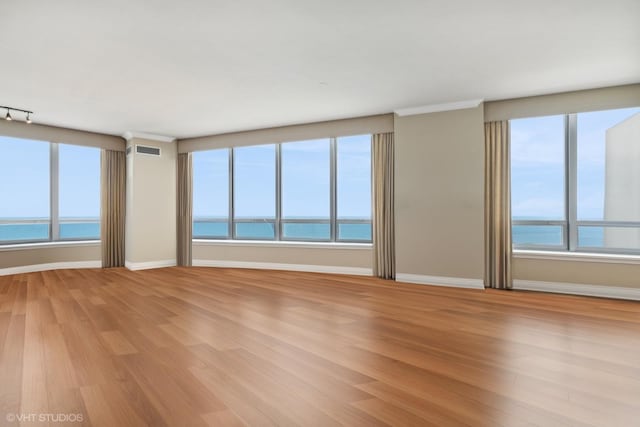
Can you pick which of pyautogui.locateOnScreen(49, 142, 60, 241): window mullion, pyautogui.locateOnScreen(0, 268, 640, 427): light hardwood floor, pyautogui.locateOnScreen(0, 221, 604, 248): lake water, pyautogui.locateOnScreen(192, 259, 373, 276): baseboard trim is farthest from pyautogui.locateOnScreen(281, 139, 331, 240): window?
pyautogui.locateOnScreen(49, 142, 60, 241): window mullion

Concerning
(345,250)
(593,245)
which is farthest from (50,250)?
(593,245)

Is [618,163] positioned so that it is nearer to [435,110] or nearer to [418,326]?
[435,110]

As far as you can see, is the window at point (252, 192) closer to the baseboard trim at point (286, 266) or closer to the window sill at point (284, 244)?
the window sill at point (284, 244)

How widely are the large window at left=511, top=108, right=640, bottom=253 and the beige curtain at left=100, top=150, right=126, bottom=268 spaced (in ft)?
23.6

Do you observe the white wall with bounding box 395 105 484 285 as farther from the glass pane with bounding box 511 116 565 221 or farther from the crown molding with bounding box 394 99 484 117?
the glass pane with bounding box 511 116 565 221

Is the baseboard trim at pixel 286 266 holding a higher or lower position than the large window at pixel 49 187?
lower

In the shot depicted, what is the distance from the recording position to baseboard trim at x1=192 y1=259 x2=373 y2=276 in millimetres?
6590

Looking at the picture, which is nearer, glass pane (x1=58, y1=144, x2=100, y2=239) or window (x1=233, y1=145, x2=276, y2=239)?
glass pane (x1=58, y1=144, x2=100, y2=239)

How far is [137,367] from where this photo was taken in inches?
100

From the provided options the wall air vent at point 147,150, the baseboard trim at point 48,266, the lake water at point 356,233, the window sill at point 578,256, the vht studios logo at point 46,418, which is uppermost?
the wall air vent at point 147,150

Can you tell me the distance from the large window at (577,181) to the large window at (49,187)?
308 inches

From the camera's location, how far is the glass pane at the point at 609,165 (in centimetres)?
493

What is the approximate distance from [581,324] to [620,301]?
4.92 feet

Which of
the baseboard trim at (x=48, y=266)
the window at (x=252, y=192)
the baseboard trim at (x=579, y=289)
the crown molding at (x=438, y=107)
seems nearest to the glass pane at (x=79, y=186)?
the baseboard trim at (x=48, y=266)
